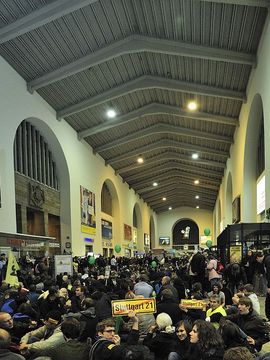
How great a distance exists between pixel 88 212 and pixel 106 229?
603cm

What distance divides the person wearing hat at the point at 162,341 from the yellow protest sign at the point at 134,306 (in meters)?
0.92

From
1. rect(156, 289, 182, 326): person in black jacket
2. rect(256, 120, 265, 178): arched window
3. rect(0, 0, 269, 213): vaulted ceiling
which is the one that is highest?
rect(0, 0, 269, 213): vaulted ceiling

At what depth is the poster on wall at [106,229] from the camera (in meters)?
32.2

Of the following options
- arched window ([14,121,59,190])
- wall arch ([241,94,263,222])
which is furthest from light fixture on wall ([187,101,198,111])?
arched window ([14,121,59,190])

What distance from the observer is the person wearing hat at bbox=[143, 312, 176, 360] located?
5.79 metres

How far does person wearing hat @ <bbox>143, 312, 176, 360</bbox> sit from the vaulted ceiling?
953 centimetres

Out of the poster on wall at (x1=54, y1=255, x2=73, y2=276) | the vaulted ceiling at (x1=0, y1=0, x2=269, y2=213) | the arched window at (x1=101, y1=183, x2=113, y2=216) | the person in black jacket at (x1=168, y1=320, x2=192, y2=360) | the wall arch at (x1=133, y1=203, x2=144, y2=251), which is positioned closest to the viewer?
the person in black jacket at (x1=168, y1=320, x2=192, y2=360)

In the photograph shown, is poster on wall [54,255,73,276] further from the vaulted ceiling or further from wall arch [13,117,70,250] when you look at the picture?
wall arch [13,117,70,250]

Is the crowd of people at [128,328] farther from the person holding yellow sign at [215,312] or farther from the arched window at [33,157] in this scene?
the arched window at [33,157]

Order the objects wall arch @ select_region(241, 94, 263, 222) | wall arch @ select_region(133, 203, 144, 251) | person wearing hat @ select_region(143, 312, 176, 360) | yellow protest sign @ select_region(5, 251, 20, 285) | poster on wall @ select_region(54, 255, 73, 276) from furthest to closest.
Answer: wall arch @ select_region(133, 203, 144, 251) → wall arch @ select_region(241, 94, 263, 222) → poster on wall @ select_region(54, 255, 73, 276) → yellow protest sign @ select_region(5, 251, 20, 285) → person wearing hat @ select_region(143, 312, 176, 360)

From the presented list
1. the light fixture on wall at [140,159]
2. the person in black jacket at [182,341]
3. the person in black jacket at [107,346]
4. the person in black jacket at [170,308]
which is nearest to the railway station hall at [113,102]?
the light fixture on wall at [140,159]

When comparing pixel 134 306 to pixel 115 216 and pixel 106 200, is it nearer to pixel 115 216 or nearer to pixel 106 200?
pixel 106 200

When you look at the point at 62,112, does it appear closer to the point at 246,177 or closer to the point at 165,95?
the point at 165,95

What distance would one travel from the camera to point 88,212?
90.3ft
